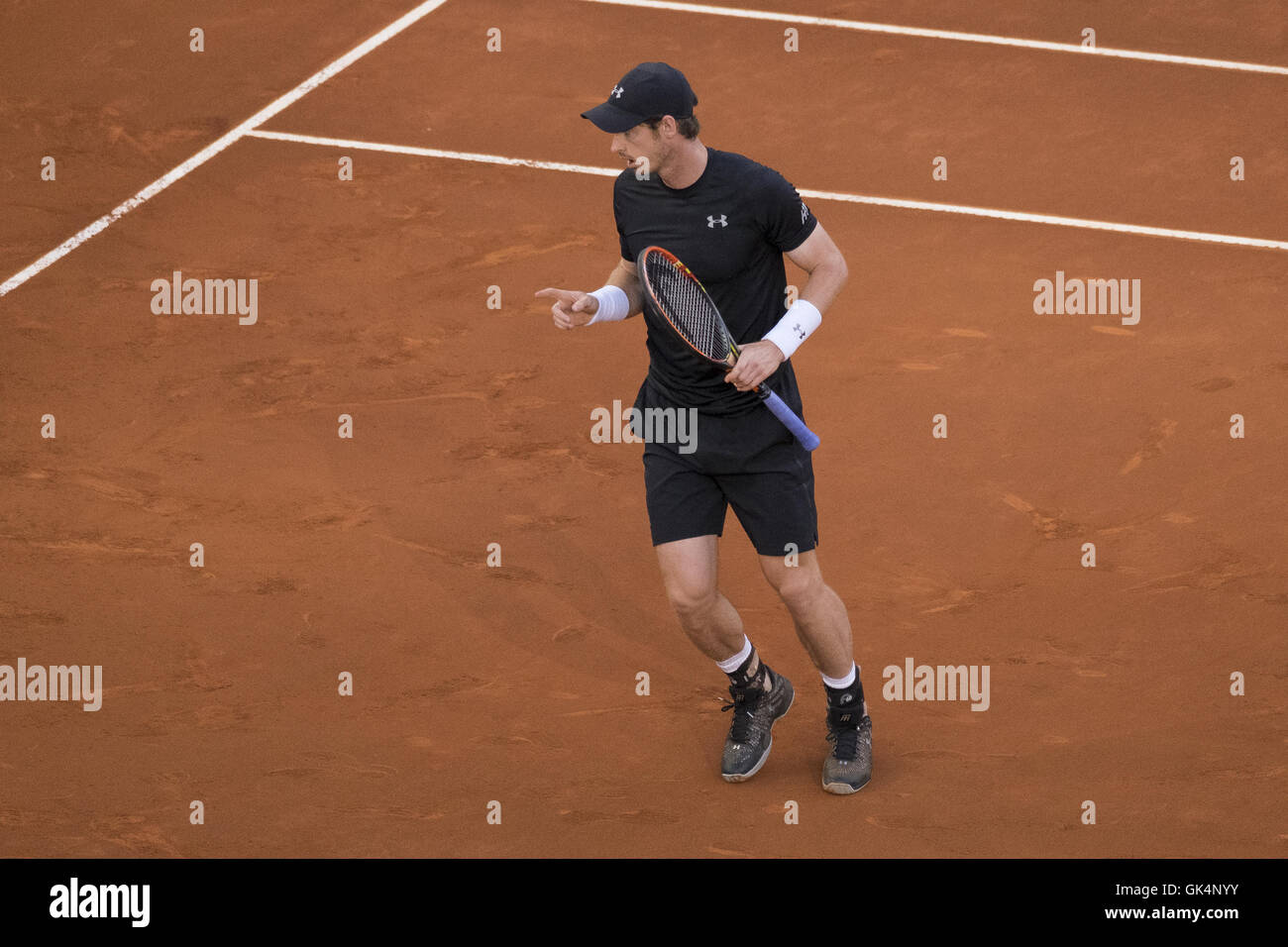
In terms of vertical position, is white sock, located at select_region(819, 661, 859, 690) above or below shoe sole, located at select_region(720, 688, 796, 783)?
above

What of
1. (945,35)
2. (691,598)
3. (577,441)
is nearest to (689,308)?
(691,598)

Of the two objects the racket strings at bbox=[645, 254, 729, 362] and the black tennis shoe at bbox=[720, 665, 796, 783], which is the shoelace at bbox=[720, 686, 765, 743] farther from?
the racket strings at bbox=[645, 254, 729, 362]

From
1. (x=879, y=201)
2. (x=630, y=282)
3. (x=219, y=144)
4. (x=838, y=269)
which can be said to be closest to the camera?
(x=838, y=269)

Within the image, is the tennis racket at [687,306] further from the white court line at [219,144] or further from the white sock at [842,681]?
the white court line at [219,144]

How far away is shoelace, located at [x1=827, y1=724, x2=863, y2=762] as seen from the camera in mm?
6137

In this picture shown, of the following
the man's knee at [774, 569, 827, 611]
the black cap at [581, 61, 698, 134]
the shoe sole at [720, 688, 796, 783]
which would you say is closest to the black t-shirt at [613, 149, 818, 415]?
the black cap at [581, 61, 698, 134]

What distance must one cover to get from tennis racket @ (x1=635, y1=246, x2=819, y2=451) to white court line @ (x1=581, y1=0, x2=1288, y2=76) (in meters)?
7.72

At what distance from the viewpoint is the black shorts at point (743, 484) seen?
5.77 m

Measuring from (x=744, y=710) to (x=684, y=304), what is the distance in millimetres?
1700

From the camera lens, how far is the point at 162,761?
21.0 feet

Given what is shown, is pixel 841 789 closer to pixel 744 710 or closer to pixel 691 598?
pixel 744 710

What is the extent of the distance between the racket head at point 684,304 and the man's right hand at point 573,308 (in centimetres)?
22

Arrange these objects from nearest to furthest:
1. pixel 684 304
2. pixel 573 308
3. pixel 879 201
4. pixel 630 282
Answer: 1. pixel 684 304
2. pixel 573 308
3. pixel 630 282
4. pixel 879 201

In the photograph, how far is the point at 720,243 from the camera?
560 cm
